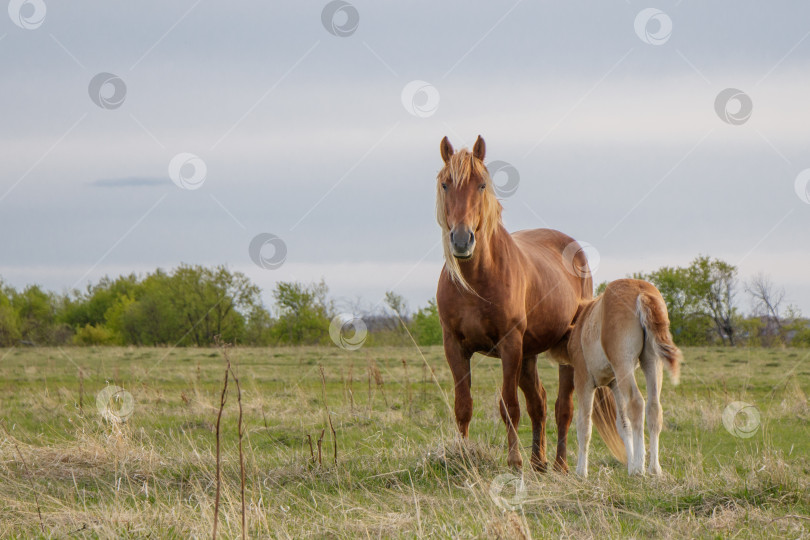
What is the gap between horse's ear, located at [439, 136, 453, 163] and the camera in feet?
22.3

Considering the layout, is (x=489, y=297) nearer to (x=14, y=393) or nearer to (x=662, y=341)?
(x=662, y=341)

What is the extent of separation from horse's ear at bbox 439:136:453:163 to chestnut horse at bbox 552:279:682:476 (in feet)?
6.04

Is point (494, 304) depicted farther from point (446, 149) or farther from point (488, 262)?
point (446, 149)

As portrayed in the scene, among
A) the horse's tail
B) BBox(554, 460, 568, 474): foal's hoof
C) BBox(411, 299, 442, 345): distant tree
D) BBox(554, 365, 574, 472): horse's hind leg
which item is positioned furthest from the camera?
BBox(411, 299, 442, 345): distant tree

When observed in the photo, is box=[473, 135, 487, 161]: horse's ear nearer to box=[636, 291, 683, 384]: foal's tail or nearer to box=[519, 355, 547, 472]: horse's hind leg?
box=[636, 291, 683, 384]: foal's tail

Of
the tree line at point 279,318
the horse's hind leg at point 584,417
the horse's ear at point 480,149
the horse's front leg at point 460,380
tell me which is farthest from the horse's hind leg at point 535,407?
the tree line at point 279,318

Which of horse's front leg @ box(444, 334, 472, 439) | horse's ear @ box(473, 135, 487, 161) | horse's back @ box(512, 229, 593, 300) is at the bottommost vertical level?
horse's front leg @ box(444, 334, 472, 439)

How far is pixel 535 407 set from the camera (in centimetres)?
758

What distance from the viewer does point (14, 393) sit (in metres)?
16.3

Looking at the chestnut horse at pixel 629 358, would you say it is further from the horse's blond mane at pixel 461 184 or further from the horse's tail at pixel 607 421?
the horse's blond mane at pixel 461 184

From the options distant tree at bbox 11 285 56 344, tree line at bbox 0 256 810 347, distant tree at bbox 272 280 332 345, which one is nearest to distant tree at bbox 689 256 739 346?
tree line at bbox 0 256 810 347

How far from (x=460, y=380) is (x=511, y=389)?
0.46 meters

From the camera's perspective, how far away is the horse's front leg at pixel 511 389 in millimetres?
6664

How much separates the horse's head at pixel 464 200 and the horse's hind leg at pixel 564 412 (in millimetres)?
1949
